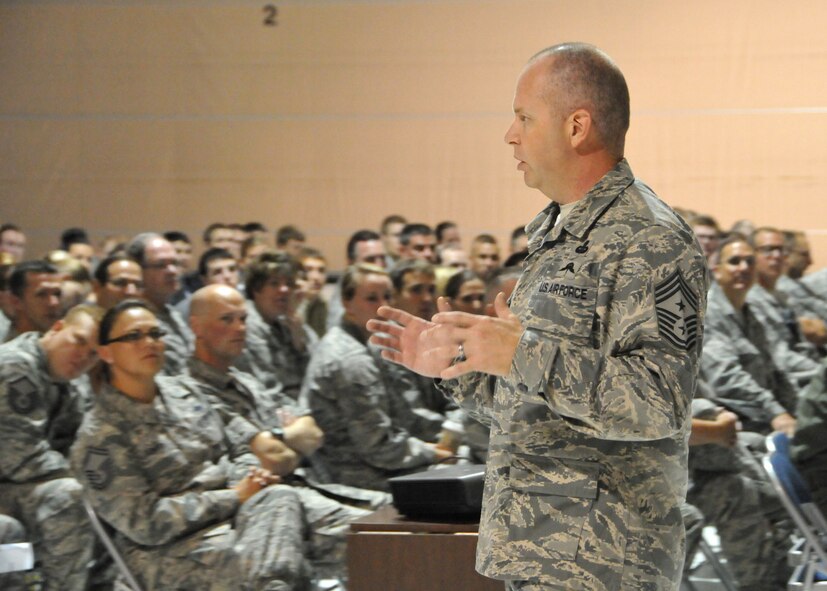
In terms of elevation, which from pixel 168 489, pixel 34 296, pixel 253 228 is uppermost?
pixel 253 228

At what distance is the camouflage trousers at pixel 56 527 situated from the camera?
363cm

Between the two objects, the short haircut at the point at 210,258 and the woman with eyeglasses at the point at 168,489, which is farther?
the short haircut at the point at 210,258

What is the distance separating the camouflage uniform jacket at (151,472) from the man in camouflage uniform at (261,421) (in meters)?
0.24

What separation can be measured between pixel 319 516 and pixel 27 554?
97 cm

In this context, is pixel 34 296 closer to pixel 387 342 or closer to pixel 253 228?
pixel 387 342

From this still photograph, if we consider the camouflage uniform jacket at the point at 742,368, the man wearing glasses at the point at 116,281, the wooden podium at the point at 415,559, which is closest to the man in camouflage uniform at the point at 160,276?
the man wearing glasses at the point at 116,281

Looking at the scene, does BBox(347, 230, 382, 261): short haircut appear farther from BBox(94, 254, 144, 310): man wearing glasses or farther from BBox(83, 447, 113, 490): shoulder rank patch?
BBox(83, 447, 113, 490): shoulder rank patch

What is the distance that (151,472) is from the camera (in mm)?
3434

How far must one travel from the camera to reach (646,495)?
1577 millimetres

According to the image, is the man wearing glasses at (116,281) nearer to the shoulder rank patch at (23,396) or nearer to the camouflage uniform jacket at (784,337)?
the shoulder rank patch at (23,396)

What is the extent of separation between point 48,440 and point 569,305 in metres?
2.85

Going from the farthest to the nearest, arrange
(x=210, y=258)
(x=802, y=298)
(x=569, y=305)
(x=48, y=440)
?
(x=802, y=298), (x=210, y=258), (x=48, y=440), (x=569, y=305)

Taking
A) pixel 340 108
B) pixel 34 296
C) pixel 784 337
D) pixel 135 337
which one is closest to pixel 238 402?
pixel 135 337

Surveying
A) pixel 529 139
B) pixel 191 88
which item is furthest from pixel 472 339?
pixel 191 88
